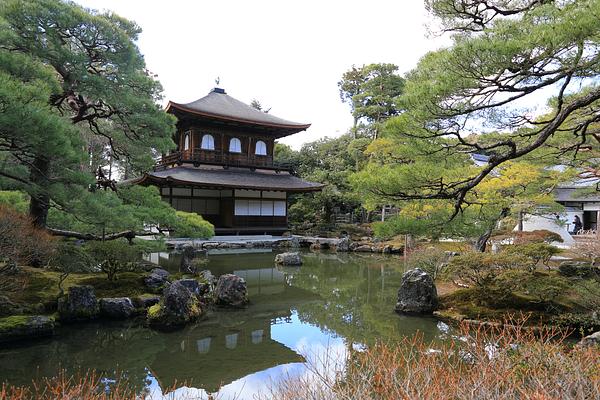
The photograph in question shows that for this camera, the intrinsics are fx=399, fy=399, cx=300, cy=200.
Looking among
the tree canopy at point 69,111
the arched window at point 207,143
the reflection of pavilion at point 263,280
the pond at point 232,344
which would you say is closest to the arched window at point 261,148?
the arched window at point 207,143

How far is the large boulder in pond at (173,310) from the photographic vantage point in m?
6.17

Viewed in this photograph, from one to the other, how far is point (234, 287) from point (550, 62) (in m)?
6.10

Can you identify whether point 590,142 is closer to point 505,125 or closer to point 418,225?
point 505,125

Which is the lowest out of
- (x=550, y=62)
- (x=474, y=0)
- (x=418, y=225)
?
(x=418, y=225)

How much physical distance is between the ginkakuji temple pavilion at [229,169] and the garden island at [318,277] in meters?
7.83

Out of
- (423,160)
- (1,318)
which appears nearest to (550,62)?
(423,160)

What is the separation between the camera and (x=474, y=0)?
5438mm

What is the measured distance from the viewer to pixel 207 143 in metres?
19.2

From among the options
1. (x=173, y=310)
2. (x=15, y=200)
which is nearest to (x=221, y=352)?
(x=173, y=310)

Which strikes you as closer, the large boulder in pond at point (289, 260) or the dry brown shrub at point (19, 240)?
the dry brown shrub at point (19, 240)

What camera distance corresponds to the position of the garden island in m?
3.40

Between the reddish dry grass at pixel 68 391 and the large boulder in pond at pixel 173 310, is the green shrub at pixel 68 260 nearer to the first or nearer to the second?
the large boulder in pond at pixel 173 310

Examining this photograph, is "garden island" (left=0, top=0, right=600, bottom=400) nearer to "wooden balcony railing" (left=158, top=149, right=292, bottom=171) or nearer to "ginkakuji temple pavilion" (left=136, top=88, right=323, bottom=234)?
"ginkakuji temple pavilion" (left=136, top=88, right=323, bottom=234)

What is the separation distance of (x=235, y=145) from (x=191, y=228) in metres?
12.5
